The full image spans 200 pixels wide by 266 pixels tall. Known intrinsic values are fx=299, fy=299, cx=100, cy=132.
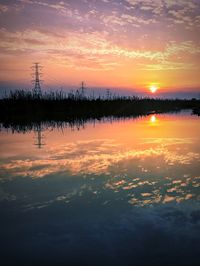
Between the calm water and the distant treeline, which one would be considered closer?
the calm water

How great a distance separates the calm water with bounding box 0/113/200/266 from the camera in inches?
118

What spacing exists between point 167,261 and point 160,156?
4811 millimetres

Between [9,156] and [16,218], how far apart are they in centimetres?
411

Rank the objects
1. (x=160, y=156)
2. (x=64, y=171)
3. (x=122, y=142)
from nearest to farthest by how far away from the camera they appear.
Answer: (x=64, y=171), (x=160, y=156), (x=122, y=142)

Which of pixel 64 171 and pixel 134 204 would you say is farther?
pixel 64 171

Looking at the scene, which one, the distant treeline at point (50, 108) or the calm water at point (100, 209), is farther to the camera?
the distant treeline at point (50, 108)

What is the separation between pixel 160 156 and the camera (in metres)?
7.51

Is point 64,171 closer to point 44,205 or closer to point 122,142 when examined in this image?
point 44,205

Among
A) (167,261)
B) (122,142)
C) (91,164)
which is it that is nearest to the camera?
(167,261)

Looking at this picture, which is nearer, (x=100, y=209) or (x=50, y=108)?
(x=100, y=209)

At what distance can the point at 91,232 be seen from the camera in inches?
136

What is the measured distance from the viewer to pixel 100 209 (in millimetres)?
4074

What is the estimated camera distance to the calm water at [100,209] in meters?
3.01

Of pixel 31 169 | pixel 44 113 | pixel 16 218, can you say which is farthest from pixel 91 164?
pixel 44 113
